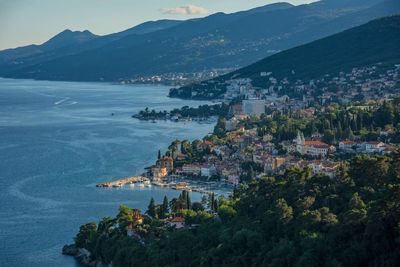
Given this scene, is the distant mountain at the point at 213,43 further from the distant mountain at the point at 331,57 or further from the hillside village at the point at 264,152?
the hillside village at the point at 264,152

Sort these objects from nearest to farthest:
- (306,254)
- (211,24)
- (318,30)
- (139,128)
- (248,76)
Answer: (306,254) < (139,128) < (248,76) < (318,30) < (211,24)

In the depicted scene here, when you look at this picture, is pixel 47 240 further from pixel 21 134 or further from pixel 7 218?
pixel 21 134

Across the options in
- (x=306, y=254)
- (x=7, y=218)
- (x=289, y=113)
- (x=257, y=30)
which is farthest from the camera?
(x=257, y=30)

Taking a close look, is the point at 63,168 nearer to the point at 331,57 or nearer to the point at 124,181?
the point at 124,181

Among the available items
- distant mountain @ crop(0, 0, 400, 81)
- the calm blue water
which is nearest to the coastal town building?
the calm blue water

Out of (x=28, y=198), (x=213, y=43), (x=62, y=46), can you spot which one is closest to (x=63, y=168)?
(x=28, y=198)

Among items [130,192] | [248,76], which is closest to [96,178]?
[130,192]
